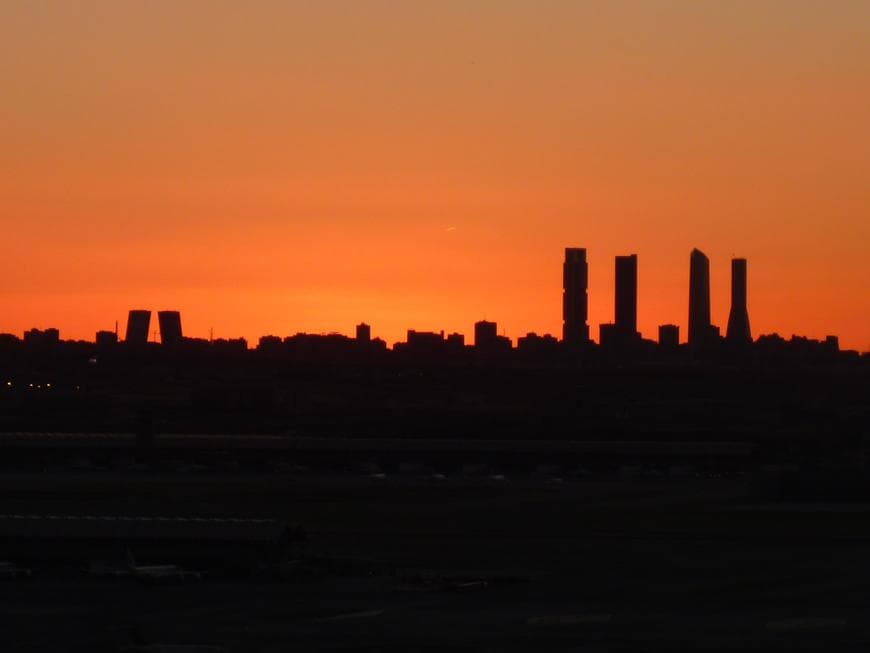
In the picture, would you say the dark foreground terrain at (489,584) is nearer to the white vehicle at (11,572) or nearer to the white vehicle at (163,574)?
the white vehicle at (163,574)

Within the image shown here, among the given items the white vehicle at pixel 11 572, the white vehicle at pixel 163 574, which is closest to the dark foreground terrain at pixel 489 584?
the white vehicle at pixel 163 574

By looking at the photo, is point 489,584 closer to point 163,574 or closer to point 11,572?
point 163,574

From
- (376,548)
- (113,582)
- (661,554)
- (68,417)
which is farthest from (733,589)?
(68,417)

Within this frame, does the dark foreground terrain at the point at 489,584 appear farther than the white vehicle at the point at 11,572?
No

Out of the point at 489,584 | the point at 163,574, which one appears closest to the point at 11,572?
the point at 163,574

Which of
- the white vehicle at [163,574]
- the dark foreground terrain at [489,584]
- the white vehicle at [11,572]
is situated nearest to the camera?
the dark foreground terrain at [489,584]

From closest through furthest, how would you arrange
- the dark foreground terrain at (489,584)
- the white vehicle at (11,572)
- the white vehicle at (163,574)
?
the dark foreground terrain at (489,584)
the white vehicle at (163,574)
the white vehicle at (11,572)
